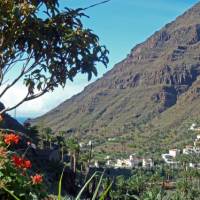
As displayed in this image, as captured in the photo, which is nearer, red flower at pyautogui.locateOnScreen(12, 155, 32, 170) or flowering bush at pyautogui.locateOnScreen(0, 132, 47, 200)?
flowering bush at pyautogui.locateOnScreen(0, 132, 47, 200)

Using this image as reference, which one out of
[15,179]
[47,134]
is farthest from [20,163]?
[47,134]

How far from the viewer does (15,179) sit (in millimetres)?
6371

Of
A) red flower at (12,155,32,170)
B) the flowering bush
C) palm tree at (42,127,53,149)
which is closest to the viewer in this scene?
the flowering bush

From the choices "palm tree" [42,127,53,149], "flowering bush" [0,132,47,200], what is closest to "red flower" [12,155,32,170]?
"flowering bush" [0,132,47,200]

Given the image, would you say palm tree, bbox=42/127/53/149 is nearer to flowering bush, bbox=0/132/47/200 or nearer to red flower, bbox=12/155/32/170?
flowering bush, bbox=0/132/47/200

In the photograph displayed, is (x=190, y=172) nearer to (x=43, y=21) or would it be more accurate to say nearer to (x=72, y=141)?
(x=72, y=141)

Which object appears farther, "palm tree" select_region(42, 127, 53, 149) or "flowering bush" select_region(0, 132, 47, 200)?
"palm tree" select_region(42, 127, 53, 149)

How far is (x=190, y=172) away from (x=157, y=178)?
38.5 feet

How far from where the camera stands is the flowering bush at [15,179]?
623 centimetres

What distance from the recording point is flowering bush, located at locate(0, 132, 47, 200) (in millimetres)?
6230

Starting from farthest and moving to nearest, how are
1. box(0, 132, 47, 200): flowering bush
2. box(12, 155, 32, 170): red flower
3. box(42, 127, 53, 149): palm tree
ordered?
1. box(42, 127, 53, 149): palm tree
2. box(12, 155, 32, 170): red flower
3. box(0, 132, 47, 200): flowering bush

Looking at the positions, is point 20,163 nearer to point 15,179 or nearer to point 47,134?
point 15,179

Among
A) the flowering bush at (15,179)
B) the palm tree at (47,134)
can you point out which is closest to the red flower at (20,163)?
the flowering bush at (15,179)

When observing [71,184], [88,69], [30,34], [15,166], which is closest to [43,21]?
[30,34]
